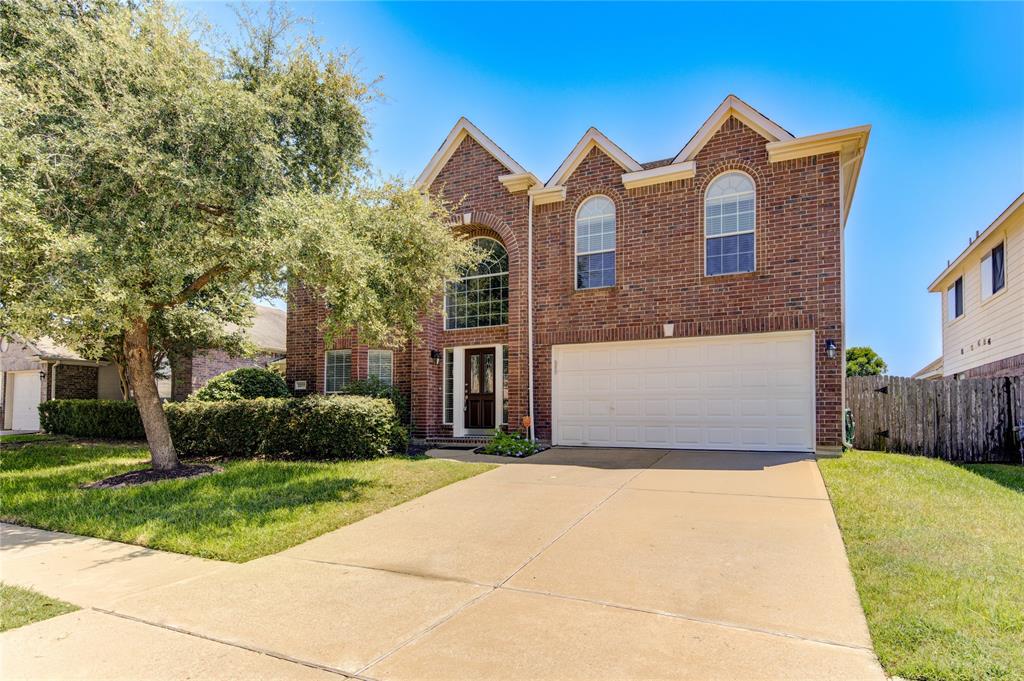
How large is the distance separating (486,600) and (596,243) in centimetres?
980

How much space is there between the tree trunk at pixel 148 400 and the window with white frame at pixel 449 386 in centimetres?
624

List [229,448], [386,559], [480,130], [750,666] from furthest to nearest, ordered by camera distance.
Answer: [480,130]
[229,448]
[386,559]
[750,666]

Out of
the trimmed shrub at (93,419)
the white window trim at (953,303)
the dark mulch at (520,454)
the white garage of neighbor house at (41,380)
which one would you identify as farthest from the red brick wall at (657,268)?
the white garage of neighbor house at (41,380)

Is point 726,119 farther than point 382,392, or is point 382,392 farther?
point 382,392

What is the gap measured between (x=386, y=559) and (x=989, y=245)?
17707 mm

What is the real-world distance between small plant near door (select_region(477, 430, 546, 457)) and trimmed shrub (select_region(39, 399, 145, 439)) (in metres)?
10.7

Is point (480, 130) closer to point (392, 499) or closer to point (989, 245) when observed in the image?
point (392, 499)

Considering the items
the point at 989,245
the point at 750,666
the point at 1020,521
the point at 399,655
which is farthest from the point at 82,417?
the point at 989,245

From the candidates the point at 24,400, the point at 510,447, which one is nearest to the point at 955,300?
the point at 510,447

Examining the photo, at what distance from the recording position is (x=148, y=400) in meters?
9.62

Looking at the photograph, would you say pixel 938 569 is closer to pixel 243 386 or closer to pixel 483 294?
pixel 483 294

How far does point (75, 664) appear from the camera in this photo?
329 centimetres

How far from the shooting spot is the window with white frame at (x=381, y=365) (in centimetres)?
1514

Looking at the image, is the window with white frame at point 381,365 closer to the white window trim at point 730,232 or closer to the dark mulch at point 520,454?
the dark mulch at point 520,454
